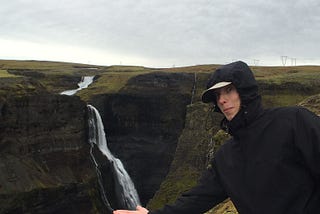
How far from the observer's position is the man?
381 centimetres

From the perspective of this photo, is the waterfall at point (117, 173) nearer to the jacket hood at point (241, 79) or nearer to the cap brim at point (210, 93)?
the cap brim at point (210, 93)

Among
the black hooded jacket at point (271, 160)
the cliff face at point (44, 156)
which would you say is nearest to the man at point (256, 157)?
the black hooded jacket at point (271, 160)

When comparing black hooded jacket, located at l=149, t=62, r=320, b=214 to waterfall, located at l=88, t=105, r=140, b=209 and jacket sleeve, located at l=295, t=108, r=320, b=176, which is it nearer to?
jacket sleeve, located at l=295, t=108, r=320, b=176

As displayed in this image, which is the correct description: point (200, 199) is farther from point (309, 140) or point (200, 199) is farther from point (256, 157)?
point (309, 140)

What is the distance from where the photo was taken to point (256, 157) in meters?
4.04

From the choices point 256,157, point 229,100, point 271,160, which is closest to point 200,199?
point 256,157

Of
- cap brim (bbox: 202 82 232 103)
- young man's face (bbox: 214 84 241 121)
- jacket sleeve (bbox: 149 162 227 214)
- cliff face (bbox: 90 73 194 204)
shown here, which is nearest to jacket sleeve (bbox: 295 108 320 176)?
young man's face (bbox: 214 84 241 121)

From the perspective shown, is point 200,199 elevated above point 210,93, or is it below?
below

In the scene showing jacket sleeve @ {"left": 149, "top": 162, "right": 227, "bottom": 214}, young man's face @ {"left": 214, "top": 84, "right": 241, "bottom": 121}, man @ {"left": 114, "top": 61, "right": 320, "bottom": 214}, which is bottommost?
jacket sleeve @ {"left": 149, "top": 162, "right": 227, "bottom": 214}

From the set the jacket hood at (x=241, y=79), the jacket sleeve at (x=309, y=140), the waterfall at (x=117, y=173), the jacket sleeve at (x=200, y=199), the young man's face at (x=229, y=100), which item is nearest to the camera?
the jacket sleeve at (x=309, y=140)

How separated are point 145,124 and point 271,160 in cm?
6740

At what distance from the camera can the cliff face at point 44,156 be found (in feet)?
133

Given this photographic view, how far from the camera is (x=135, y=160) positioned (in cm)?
6800

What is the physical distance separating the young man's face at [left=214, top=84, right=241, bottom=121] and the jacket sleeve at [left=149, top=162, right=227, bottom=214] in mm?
708
